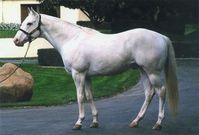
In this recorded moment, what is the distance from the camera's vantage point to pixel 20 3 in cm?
6222

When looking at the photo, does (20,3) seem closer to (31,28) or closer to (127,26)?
(127,26)

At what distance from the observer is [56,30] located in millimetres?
11445

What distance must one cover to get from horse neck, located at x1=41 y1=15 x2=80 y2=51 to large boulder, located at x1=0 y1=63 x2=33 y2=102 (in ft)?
14.9

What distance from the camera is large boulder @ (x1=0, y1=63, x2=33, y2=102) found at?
15828 millimetres

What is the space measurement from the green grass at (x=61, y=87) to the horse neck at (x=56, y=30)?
14.5 ft

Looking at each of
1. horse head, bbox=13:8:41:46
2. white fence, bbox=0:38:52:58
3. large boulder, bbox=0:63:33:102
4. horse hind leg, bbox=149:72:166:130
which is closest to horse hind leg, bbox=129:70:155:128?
horse hind leg, bbox=149:72:166:130

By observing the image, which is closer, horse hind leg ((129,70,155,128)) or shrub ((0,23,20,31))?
horse hind leg ((129,70,155,128))

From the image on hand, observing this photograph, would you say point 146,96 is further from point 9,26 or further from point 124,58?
point 9,26

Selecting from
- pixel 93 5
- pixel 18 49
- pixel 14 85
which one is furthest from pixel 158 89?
pixel 18 49

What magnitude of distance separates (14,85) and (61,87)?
13.5 ft

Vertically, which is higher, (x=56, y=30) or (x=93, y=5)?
(x=56, y=30)

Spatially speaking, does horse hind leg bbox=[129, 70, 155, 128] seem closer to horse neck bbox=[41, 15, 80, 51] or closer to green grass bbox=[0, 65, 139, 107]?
horse neck bbox=[41, 15, 80, 51]

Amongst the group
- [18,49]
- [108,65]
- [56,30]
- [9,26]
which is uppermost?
[56,30]

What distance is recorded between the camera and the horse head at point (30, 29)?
37.3 ft
